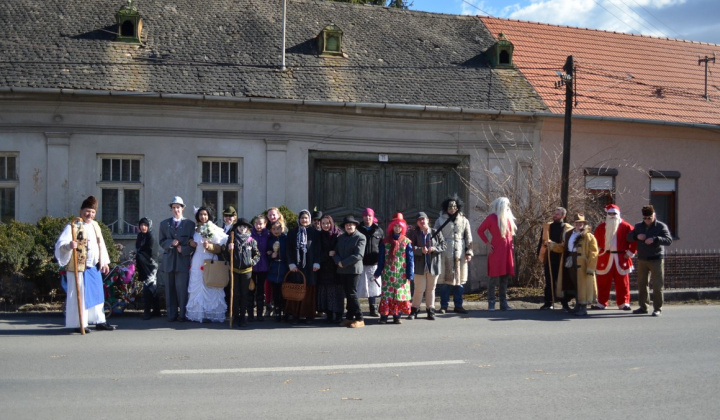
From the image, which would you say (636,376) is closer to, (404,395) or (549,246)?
(404,395)

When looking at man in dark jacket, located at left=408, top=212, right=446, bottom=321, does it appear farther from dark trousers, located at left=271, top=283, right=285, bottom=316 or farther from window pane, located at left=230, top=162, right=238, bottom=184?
window pane, located at left=230, top=162, right=238, bottom=184

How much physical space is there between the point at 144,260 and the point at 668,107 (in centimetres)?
1358

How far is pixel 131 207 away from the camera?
1535 centimetres

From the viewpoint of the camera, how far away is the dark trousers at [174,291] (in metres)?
Answer: 11.7

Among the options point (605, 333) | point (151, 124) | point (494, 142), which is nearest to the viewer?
point (605, 333)

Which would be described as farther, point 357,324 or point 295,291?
point 295,291

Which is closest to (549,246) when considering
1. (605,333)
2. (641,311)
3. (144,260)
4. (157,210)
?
(641,311)

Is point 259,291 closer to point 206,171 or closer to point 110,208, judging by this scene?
point 206,171

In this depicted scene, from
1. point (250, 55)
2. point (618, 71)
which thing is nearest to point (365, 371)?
point (250, 55)

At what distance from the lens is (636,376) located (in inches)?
307

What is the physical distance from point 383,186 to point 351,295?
5.57 metres

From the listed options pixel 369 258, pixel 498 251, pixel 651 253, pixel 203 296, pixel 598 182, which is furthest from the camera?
pixel 598 182

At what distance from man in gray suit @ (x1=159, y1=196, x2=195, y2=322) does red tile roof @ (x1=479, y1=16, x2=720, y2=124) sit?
930cm

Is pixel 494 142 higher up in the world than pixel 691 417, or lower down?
higher up
